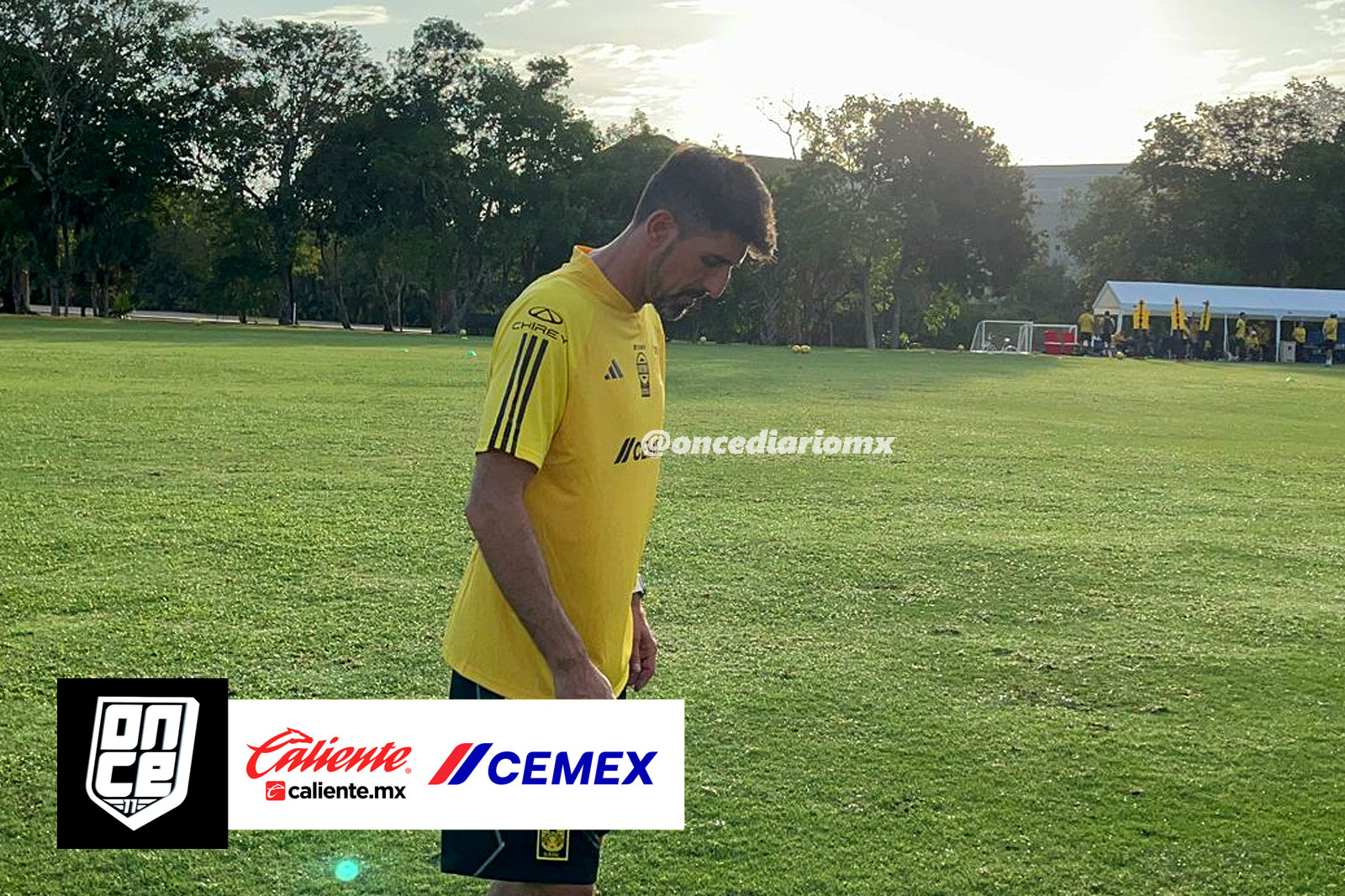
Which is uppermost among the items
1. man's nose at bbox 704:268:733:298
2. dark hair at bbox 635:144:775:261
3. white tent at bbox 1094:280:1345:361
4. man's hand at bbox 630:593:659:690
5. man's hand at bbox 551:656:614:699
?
white tent at bbox 1094:280:1345:361

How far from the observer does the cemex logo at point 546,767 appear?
8.79ft

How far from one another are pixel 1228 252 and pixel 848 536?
62459mm

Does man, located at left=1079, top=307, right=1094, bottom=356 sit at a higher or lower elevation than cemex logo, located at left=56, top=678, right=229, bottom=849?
higher

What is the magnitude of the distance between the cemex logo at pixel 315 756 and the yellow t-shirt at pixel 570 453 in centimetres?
41

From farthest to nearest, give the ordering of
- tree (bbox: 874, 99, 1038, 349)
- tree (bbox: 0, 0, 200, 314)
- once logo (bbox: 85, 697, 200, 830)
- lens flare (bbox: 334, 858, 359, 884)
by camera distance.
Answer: tree (bbox: 874, 99, 1038, 349) → tree (bbox: 0, 0, 200, 314) → lens flare (bbox: 334, 858, 359, 884) → once logo (bbox: 85, 697, 200, 830)

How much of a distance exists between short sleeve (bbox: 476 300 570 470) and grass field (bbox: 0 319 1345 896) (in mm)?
1496

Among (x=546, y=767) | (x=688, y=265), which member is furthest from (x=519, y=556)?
(x=688, y=265)

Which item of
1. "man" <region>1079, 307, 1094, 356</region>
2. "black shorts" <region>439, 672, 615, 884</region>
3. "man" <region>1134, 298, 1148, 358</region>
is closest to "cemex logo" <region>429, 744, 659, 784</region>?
"black shorts" <region>439, 672, 615, 884</region>

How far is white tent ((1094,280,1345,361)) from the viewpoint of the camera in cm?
4762

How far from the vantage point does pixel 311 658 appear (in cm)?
523

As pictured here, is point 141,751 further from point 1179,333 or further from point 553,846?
point 1179,333

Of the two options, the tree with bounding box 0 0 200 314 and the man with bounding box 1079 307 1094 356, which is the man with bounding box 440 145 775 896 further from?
the tree with bounding box 0 0 200 314

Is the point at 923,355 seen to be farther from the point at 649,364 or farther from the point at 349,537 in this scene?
the point at 649,364

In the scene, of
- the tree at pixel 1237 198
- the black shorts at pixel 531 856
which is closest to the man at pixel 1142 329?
the tree at pixel 1237 198
